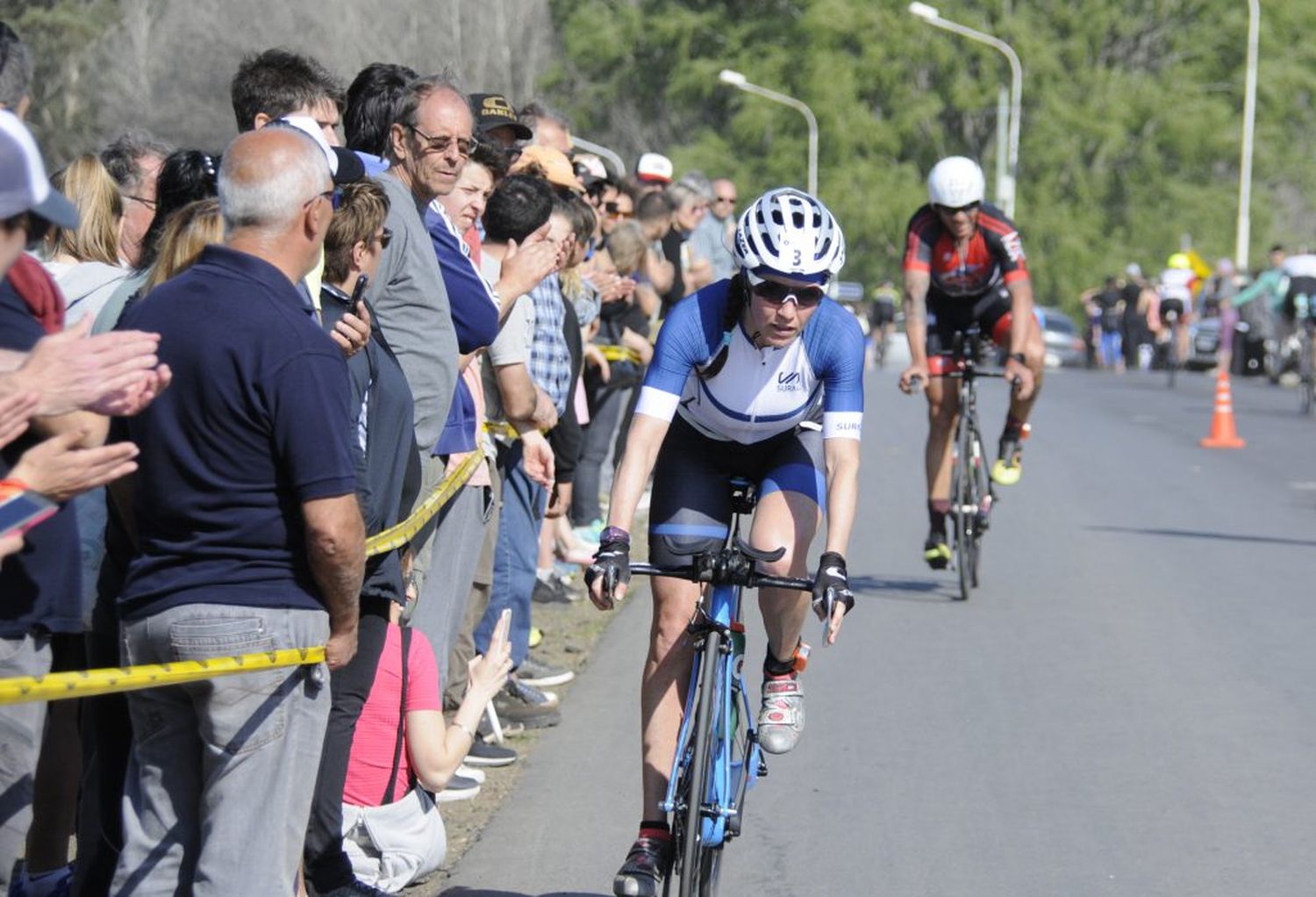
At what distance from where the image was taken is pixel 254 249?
4.48 meters

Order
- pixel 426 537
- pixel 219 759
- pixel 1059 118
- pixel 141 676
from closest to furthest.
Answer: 1. pixel 141 676
2. pixel 219 759
3. pixel 426 537
4. pixel 1059 118

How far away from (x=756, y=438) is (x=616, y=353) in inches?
230

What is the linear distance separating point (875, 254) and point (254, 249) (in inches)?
2436

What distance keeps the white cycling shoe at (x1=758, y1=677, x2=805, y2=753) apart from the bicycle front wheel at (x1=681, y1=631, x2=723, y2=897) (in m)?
0.34

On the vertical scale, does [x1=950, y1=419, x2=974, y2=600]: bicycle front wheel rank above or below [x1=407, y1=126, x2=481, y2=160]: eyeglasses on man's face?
below

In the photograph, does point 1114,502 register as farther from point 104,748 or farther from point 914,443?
point 104,748

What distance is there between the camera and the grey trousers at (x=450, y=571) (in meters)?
6.58

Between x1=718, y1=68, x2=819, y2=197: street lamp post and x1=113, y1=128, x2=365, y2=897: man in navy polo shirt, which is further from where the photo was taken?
x1=718, y1=68, x2=819, y2=197: street lamp post

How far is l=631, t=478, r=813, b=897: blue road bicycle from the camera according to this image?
5.38 metres

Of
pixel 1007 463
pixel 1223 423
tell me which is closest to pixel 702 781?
pixel 1007 463

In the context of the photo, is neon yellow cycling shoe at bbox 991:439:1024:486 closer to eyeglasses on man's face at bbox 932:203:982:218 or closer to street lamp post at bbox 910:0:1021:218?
eyeglasses on man's face at bbox 932:203:982:218

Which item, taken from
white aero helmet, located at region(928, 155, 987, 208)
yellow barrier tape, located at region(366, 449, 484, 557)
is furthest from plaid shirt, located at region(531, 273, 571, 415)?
white aero helmet, located at region(928, 155, 987, 208)

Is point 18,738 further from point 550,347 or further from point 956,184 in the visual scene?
point 956,184

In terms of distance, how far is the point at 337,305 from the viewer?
5.51 meters
